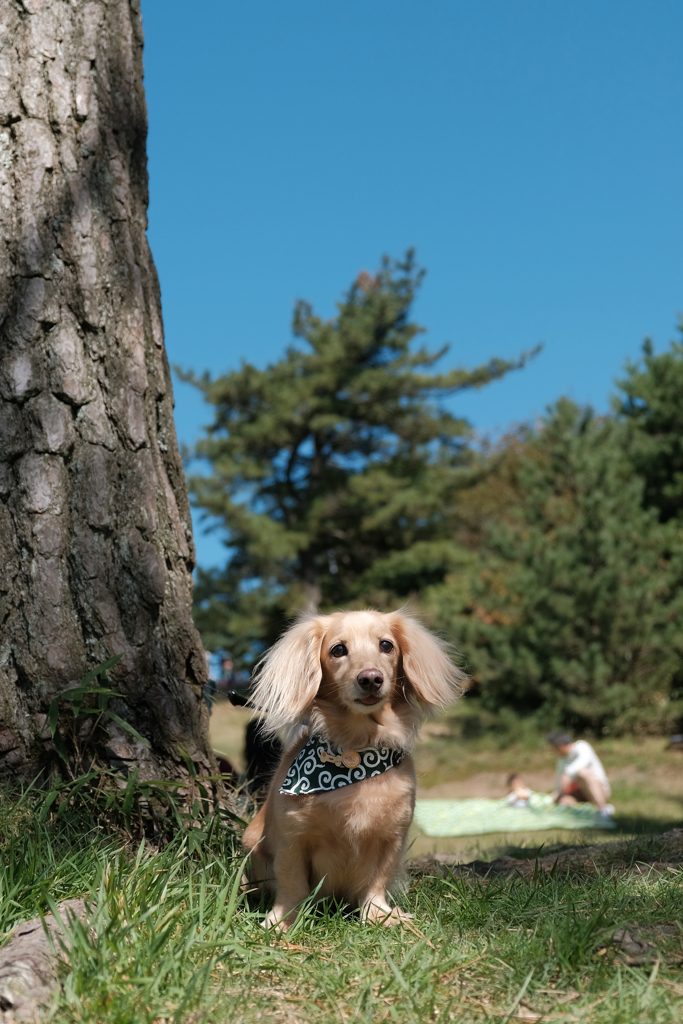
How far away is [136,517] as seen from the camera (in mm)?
3193

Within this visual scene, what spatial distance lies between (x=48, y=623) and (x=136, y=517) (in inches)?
18.9

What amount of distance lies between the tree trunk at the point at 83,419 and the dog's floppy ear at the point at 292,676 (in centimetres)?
57

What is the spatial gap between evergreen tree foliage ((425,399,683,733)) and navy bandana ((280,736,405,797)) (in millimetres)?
13122

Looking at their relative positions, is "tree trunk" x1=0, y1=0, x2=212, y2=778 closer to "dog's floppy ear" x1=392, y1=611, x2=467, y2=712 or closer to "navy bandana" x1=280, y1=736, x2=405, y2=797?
Answer: "navy bandana" x1=280, y1=736, x2=405, y2=797

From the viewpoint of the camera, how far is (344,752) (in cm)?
258

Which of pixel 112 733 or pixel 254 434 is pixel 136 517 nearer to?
pixel 112 733

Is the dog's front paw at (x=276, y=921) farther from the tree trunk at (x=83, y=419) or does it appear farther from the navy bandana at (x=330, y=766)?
the tree trunk at (x=83, y=419)

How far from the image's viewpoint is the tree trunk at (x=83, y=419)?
120 inches

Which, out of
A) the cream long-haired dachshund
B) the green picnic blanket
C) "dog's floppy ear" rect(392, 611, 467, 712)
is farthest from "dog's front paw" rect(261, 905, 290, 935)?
the green picnic blanket

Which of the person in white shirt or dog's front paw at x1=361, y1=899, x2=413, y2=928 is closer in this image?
dog's front paw at x1=361, y1=899, x2=413, y2=928

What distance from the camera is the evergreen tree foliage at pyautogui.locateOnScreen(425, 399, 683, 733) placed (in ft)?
49.9

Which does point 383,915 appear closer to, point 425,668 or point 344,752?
point 344,752

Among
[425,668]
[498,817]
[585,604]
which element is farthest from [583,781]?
[425,668]

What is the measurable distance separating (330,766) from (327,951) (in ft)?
1.62
